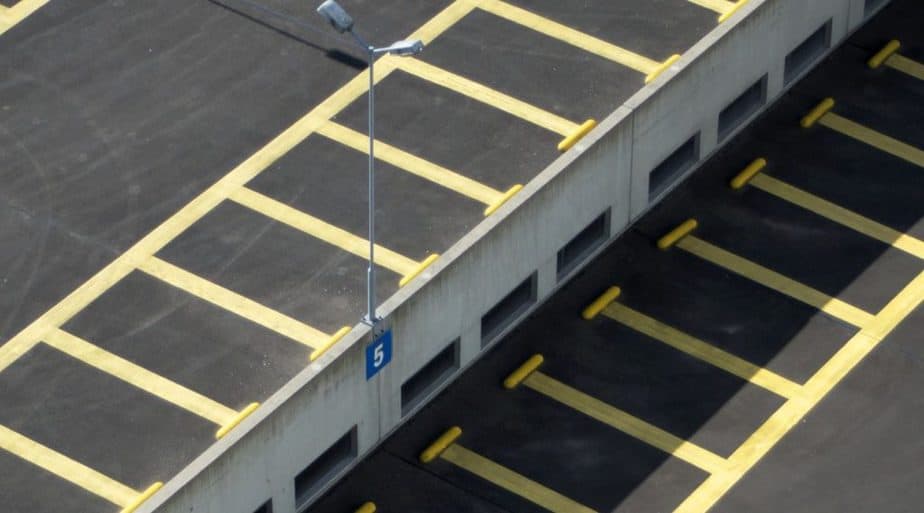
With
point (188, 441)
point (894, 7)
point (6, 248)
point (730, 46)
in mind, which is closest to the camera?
point (188, 441)

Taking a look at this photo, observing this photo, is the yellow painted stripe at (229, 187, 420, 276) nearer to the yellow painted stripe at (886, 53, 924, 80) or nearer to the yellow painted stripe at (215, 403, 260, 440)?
the yellow painted stripe at (215, 403, 260, 440)

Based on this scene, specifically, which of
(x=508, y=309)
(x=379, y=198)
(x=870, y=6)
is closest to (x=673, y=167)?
(x=508, y=309)

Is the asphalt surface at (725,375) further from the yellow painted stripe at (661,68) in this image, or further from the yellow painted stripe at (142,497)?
the yellow painted stripe at (142,497)

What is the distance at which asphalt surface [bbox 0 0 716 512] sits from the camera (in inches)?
2970

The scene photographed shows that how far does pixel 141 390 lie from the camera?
75.5 meters

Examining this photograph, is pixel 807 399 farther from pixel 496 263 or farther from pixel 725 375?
pixel 496 263

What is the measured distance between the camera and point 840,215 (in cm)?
8631

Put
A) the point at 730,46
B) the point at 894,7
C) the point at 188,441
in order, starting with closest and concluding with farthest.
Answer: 1. the point at 188,441
2. the point at 730,46
3. the point at 894,7

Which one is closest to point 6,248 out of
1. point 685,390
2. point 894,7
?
point 685,390

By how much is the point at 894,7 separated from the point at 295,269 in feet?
78.4

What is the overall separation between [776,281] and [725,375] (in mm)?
3959

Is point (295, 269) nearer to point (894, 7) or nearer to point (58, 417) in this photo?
point (58, 417)

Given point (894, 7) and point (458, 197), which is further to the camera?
point (894, 7)

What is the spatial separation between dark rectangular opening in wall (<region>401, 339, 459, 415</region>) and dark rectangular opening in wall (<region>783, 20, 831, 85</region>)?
1518cm
